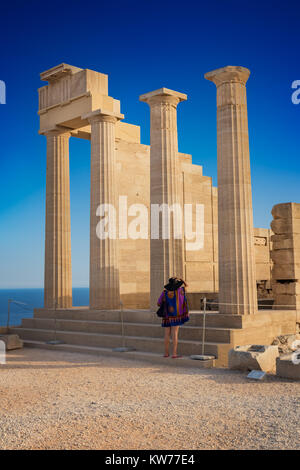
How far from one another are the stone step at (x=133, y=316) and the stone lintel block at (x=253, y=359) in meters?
2.56

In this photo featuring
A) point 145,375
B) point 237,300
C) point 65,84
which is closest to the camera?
point 145,375

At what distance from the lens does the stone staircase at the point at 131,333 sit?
13328 mm

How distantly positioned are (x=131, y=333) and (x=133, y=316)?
3.26 ft

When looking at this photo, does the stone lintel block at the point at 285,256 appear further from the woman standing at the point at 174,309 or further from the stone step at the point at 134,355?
the stone step at the point at 134,355

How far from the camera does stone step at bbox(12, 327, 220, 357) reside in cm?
1326

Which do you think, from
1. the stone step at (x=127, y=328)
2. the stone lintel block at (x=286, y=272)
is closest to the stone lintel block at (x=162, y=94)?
the stone lintel block at (x=286, y=272)

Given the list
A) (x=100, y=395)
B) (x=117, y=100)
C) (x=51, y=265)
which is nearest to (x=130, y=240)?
(x=51, y=265)

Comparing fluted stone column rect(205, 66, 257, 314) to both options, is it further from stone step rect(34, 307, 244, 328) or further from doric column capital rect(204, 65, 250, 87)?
stone step rect(34, 307, 244, 328)

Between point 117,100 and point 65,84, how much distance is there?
2.41 meters

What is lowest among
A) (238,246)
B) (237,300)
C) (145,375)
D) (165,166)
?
(145,375)
